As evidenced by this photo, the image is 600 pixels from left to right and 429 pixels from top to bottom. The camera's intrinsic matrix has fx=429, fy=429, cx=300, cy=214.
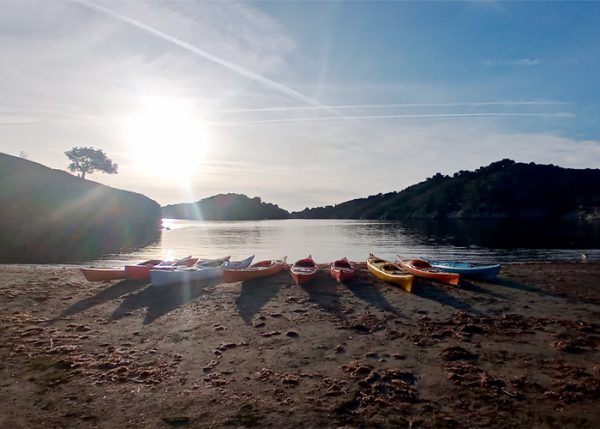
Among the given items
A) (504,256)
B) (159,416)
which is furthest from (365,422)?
(504,256)

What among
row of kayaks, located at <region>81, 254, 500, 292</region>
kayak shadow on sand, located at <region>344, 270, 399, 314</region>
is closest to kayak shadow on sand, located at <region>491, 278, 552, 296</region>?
row of kayaks, located at <region>81, 254, 500, 292</region>

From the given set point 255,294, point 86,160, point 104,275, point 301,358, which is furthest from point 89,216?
point 301,358

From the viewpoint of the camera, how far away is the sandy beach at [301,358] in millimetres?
7930

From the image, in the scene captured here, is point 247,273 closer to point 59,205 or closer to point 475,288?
point 475,288

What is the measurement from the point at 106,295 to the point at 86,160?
5455 inches

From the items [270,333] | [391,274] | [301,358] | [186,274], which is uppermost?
[391,274]

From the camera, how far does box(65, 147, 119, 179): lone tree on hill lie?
139250mm

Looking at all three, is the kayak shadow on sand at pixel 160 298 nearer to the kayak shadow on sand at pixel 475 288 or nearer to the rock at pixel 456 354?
the rock at pixel 456 354

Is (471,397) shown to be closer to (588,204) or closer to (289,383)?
(289,383)

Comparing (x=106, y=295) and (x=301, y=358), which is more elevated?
(x=106, y=295)

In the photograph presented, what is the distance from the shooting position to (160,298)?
56.9 ft

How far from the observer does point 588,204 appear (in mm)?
152625

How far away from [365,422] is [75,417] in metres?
5.25

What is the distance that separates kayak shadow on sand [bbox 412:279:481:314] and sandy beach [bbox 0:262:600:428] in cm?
11
